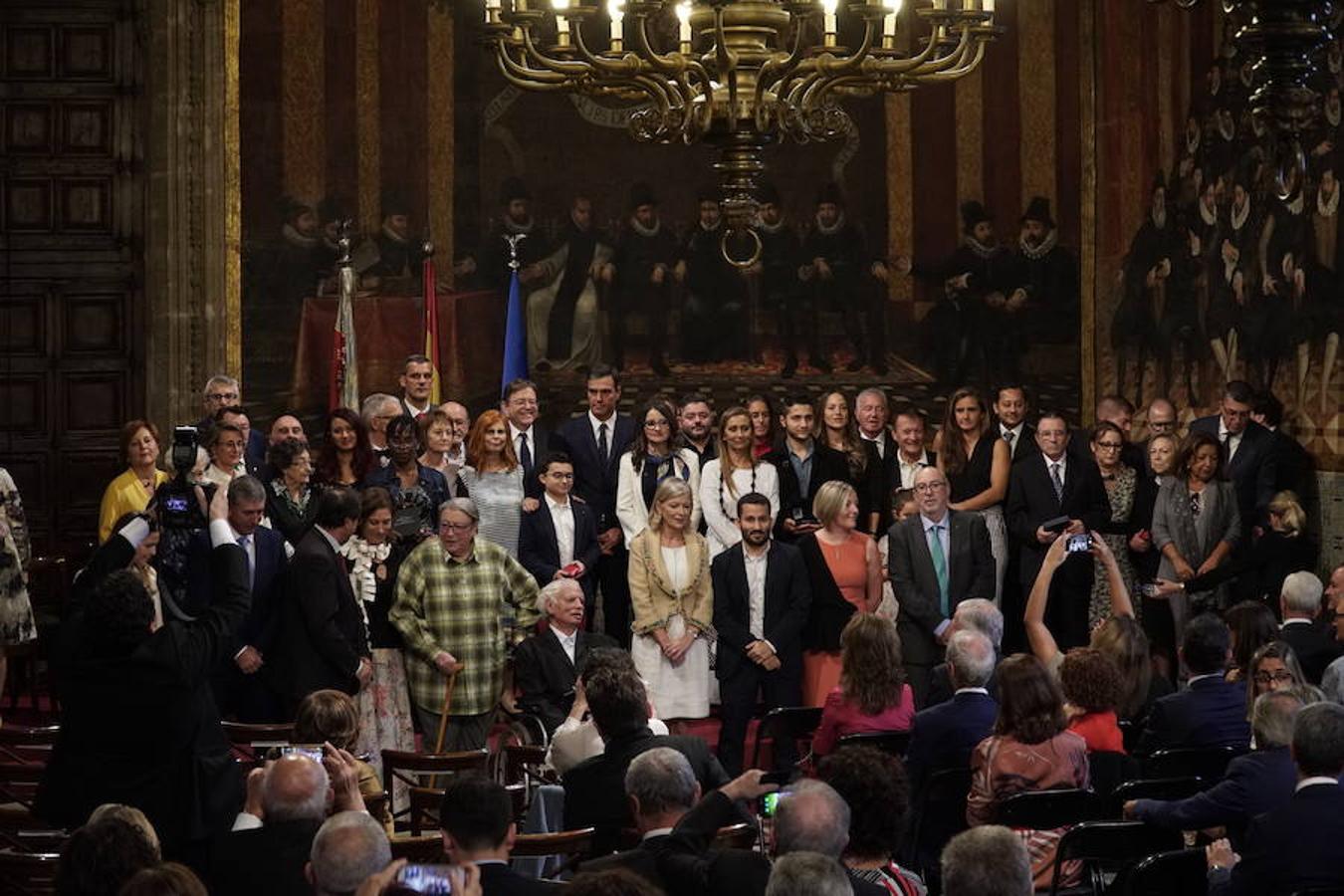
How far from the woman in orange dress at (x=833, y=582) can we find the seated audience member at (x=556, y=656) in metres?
1.93

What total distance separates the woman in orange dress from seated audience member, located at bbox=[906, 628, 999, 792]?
12.0 ft

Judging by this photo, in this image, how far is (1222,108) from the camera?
53.8 feet

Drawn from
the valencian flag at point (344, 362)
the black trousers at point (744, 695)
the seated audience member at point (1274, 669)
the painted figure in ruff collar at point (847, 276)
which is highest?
the painted figure in ruff collar at point (847, 276)

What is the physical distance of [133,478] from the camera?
12.8 m

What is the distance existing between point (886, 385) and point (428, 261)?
4035 mm

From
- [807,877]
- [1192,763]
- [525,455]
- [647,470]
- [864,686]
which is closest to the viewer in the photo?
[807,877]

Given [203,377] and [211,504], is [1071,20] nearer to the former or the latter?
[203,377]

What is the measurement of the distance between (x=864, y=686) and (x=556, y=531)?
405 centimetres

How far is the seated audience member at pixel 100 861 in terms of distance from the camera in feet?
18.8

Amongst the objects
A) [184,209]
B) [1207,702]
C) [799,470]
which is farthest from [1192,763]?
[184,209]

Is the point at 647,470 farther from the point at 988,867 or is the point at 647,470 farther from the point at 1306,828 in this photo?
the point at 988,867

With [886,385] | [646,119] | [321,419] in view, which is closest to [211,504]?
[646,119]

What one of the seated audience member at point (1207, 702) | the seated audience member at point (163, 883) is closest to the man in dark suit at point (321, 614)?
the seated audience member at point (1207, 702)

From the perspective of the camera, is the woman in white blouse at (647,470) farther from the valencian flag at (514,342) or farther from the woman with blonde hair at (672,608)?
the valencian flag at (514,342)
